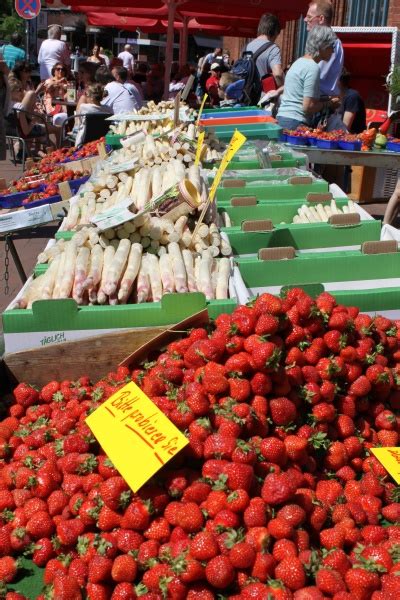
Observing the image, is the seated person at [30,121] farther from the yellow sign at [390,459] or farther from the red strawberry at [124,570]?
the red strawberry at [124,570]

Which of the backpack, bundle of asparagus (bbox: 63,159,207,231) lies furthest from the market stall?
the backpack

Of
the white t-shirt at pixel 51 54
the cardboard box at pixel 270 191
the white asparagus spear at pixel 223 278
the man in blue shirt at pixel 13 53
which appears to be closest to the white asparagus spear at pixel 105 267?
the white asparagus spear at pixel 223 278

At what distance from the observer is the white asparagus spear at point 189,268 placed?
10.2 feet

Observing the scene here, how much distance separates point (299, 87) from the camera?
7203mm

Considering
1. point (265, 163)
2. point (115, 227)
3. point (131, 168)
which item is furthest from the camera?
point (265, 163)

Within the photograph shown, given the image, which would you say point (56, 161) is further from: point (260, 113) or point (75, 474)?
point (75, 474)

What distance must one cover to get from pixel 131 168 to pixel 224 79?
6.15 m

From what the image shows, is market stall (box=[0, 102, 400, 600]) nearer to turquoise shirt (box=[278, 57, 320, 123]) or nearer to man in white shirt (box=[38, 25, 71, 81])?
turquoise shirt (box=[278, 57, 320, 123])

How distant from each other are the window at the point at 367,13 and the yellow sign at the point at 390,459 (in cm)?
1411

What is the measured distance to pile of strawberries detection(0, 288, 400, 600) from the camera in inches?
68.3

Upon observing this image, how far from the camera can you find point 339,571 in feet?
5.74

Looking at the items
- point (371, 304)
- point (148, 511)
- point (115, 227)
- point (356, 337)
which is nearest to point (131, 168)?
point (115, 227)

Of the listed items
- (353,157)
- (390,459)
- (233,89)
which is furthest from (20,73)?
(390,459)

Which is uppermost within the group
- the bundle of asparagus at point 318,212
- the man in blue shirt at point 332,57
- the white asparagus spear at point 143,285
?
the man in blue shirt at point 332,57
